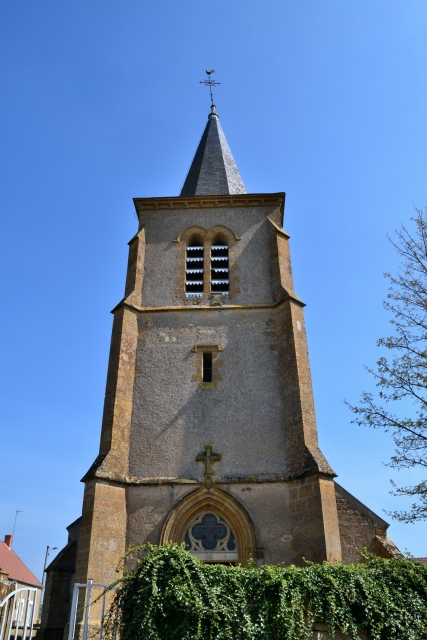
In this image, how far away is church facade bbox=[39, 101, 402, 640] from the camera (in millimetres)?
11609

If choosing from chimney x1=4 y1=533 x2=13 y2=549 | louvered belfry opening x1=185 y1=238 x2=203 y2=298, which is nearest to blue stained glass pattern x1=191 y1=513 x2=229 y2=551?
louvered belfry opening x1=185 y1=238 x2=203 y2=298

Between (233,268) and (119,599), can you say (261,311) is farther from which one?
(119,599)

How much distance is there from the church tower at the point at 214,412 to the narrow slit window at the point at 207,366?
0.04 m

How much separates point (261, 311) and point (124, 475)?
569cm

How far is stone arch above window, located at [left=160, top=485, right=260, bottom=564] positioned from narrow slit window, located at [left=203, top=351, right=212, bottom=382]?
295cm

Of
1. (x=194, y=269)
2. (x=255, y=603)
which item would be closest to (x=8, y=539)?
(x=194, y=269)

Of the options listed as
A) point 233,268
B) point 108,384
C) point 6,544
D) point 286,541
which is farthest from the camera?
point 6,544

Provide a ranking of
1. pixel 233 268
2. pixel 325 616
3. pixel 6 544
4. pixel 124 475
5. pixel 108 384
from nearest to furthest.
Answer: pixel 325 616 < pixel 124 475 < pixel 108 384 < pixel 233 268 < pixel 6 544

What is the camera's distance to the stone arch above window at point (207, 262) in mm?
15953

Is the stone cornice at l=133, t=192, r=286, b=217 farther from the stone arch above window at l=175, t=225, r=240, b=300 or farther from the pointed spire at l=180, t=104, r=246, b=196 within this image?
the stone arch above window at l=175, t=225, r=240, b=300

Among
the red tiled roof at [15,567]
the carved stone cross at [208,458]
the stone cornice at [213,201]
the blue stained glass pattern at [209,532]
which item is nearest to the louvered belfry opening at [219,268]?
the stone cornice at [213,201]

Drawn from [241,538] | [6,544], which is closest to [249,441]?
[241,538]

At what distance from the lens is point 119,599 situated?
25.2ft

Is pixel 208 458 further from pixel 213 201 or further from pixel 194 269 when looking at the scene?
pixel 213 201
